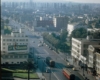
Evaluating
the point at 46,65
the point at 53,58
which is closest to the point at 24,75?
the point at 46,65

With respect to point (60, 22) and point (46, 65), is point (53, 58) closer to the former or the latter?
point (46, 65)

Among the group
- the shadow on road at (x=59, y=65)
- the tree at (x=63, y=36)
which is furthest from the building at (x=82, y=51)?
the tree at (x=63, y=36)

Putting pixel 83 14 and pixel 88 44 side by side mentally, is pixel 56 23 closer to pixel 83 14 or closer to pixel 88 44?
pixel 83 14

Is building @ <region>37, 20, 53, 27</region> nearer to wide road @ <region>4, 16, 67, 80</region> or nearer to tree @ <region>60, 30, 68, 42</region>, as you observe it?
tree @ <region>60, 30, 68, 42</region>

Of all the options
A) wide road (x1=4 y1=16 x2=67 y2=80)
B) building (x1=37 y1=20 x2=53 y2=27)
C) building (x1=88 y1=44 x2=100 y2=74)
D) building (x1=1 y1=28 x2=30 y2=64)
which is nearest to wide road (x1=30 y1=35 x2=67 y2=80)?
wide road (x1=4 y1=16 x2=67 y2=80)

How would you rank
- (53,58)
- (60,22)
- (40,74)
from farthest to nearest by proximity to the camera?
(60,22) < (53,58) < (40,74)

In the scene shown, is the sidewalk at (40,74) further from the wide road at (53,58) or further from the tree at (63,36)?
the tree at (63,36)
